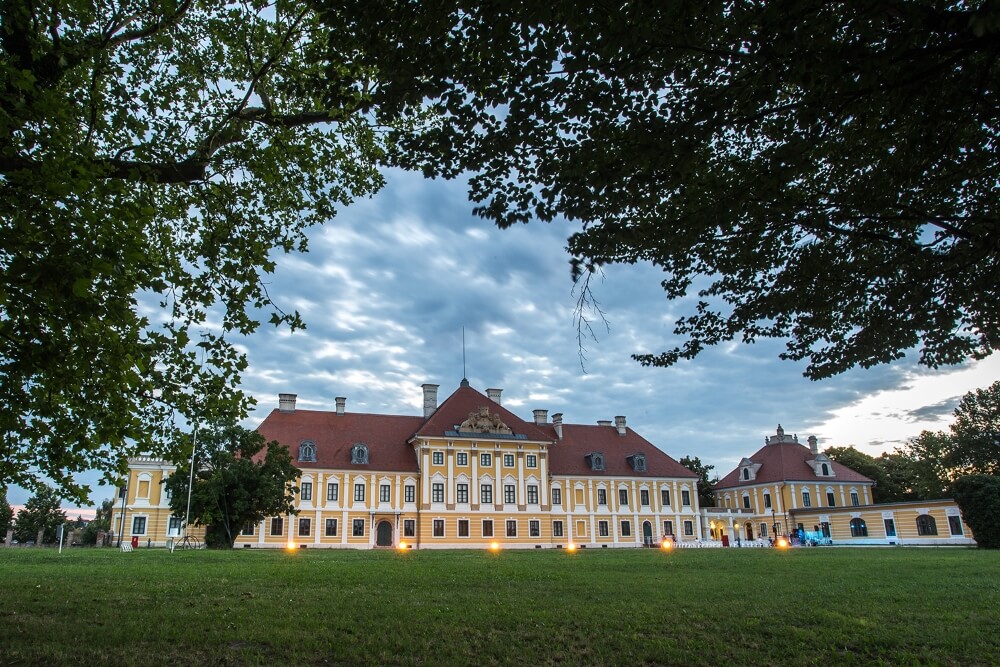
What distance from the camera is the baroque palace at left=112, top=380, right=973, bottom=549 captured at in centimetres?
4919

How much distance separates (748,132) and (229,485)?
107 ft

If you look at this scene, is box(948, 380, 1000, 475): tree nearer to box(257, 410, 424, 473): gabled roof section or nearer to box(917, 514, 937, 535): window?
box(917, 514, 937, 535): window

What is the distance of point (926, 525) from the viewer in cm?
4675

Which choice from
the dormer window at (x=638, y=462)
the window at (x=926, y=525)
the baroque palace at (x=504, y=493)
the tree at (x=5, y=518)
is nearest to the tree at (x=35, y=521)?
the tree at (x=5, y=518)

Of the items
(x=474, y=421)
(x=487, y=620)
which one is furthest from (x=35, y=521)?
(x=487, y=620)

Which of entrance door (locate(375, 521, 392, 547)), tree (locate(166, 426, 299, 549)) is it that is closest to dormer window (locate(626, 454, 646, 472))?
entrance door (locate(375, 521, 392, 547))

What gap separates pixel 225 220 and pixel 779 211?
952 centimetres

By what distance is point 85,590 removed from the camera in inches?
424

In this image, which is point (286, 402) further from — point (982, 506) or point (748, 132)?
point (748, 132)

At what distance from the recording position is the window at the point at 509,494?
5462 centimetres

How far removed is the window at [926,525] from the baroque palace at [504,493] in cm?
7

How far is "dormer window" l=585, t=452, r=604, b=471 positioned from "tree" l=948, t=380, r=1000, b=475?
1228 inches

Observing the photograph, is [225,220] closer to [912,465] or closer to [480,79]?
[480,79]

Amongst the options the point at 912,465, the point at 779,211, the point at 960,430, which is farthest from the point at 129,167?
the point at 912,465
